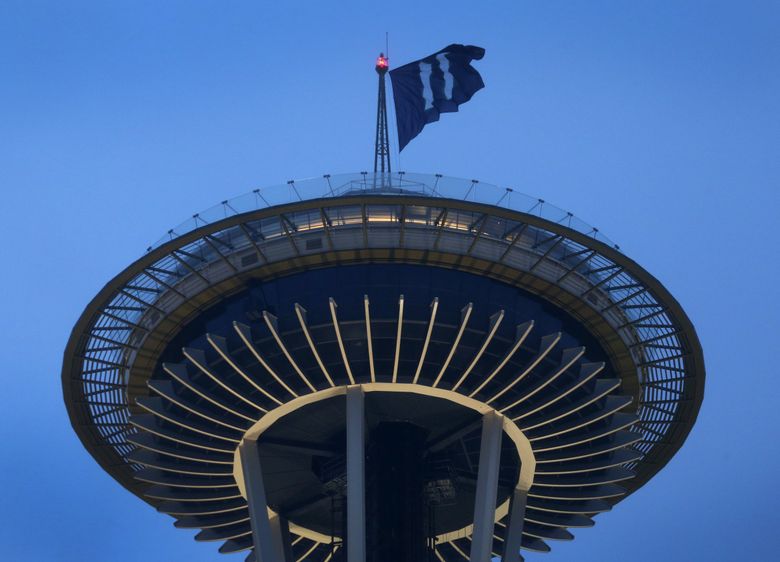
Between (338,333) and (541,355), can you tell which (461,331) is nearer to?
(541,355)

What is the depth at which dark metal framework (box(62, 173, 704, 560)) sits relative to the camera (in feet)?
145

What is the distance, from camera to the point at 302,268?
1832 inches

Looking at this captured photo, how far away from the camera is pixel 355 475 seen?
153 feet

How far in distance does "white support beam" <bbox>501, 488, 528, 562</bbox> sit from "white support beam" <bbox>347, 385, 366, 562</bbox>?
22.7 feet

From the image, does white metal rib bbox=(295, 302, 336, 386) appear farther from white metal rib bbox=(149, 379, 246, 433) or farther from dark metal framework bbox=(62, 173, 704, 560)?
white metal rib bbox=(149, 379, 246, 433)

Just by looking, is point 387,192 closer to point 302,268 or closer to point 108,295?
point 302,268

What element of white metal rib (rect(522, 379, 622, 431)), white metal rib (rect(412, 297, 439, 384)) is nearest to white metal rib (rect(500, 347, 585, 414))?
white metal rib (rect(522, 379, 622, 431))

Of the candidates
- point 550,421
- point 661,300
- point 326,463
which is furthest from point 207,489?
point 661,300

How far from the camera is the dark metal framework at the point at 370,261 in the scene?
4412 centimetres

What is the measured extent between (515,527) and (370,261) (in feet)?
44.7

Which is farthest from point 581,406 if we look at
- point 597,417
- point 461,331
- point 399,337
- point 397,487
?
point 397,487

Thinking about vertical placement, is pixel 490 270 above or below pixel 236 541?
above

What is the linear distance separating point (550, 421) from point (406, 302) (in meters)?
7.95

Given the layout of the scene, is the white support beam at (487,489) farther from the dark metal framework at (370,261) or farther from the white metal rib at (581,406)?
the dark metal framework at (370,261)
